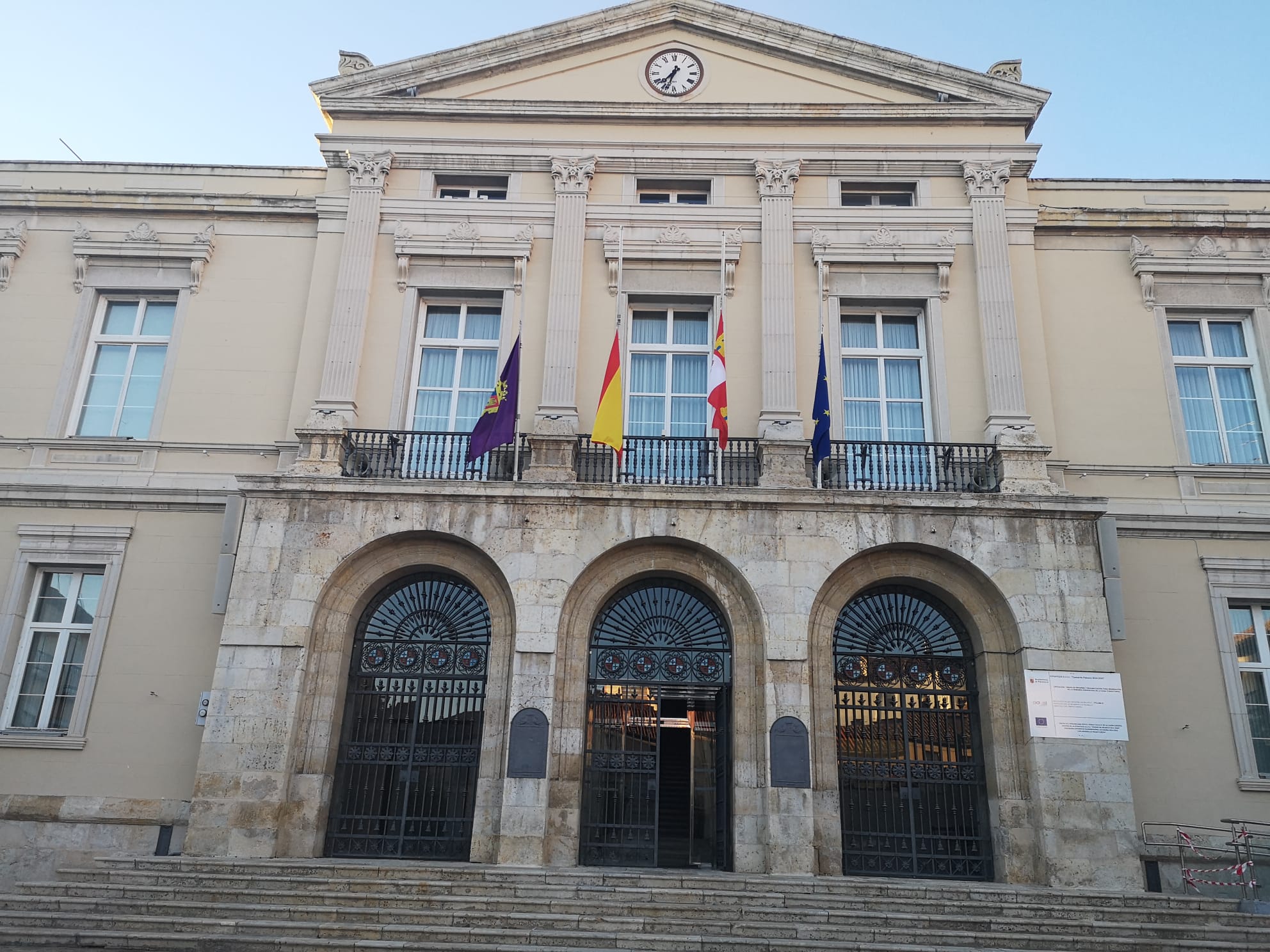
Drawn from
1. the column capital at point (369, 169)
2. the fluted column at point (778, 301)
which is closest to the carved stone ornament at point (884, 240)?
the fluted column at point (778, 301)

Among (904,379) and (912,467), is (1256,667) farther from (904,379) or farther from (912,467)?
(904,379)

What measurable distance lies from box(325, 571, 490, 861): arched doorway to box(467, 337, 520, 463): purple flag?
2022 millimetres

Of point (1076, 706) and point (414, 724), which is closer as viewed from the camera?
point (1076, 706)

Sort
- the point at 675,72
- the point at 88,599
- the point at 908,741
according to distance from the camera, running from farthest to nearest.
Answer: the point at 675,72, the point at 88,599, the point at 908,741

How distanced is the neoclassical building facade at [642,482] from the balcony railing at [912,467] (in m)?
0.07

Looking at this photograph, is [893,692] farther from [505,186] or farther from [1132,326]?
[505,186]

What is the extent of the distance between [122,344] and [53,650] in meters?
5.15

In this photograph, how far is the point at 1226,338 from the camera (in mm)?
15867

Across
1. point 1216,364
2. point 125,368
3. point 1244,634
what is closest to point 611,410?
point 125,368

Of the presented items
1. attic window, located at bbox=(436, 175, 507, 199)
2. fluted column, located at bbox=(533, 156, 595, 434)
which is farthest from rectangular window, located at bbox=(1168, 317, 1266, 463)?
attic window, located at bbox=(436, 175, 507, 199)

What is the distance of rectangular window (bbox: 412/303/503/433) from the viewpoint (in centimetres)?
1537

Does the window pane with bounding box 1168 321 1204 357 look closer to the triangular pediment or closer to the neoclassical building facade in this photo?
the neoclassical building facade

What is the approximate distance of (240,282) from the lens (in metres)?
16.2

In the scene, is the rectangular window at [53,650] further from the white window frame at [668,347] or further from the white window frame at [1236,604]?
the white window frame at [1236,604]
